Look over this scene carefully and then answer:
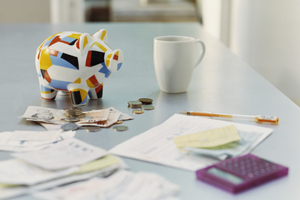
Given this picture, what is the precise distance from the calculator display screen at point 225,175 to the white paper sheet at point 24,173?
21 centimetres

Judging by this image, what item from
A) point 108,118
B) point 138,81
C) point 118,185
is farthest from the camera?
point 138,81

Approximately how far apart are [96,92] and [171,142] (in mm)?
339

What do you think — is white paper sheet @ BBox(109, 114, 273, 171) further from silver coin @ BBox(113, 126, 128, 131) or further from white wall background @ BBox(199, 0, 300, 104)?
white wall background @ BBox(199, 0, 300, 104)

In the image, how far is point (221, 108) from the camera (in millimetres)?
881

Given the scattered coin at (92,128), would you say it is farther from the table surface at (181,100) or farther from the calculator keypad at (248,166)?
the calculator keypad at (248,166)

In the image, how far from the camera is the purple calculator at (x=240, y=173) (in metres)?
0.52

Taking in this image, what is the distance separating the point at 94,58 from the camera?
2.80 feet

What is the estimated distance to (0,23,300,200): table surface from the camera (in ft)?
1.85

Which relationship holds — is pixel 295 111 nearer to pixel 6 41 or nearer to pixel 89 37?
pixel 89 37

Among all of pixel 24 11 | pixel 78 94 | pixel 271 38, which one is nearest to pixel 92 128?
pixel 78 94

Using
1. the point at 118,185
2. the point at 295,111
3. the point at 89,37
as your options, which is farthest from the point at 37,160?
the point at 295,111

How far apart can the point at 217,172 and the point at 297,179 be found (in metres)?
0.13

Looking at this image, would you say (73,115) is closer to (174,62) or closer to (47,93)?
(47,93)

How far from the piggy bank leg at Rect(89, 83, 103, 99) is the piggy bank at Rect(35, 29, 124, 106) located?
5 cm
